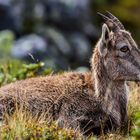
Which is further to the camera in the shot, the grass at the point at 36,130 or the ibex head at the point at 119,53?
the ibex head at the point at 119,53

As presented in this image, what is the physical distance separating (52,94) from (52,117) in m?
0.58

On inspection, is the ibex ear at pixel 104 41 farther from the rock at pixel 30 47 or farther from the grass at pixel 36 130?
the rock at pixel 30 47

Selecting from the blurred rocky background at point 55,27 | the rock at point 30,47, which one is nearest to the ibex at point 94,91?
the rock at point 30,47

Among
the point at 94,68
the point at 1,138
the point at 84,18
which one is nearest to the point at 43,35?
the point at 84,18

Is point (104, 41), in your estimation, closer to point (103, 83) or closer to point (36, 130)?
point (103, 83)

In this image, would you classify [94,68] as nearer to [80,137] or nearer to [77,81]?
[77,81]

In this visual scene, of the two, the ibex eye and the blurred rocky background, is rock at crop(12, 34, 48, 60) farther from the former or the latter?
the ibex eye

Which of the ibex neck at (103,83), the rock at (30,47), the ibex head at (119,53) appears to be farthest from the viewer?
the rock at (30,47)

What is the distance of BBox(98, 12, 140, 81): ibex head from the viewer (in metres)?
12.8

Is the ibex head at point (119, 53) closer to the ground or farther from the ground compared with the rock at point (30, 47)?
farther from the ground

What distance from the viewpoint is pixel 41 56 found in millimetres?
33688

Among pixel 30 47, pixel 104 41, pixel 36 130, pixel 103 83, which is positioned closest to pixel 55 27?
pixel 30 47

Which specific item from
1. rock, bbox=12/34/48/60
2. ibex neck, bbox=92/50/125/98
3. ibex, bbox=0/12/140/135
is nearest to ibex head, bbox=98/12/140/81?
ibex, bbox=0/12/140/135

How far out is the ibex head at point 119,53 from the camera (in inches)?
506
